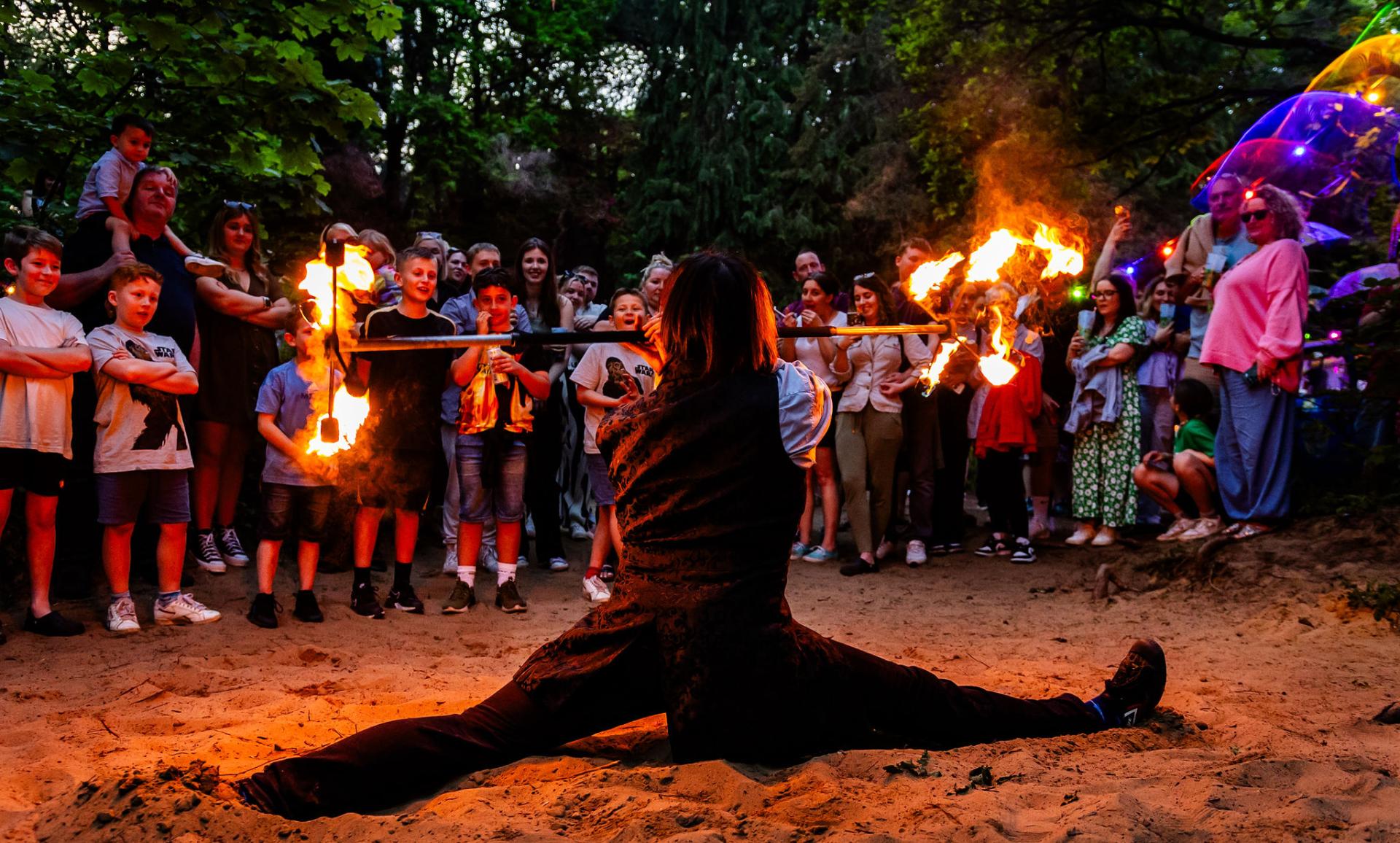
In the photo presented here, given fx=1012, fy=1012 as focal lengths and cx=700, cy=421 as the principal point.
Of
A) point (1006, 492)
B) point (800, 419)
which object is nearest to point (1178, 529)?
point (1006, 492)

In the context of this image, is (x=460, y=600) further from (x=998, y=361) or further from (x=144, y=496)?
(x=998, y=361)

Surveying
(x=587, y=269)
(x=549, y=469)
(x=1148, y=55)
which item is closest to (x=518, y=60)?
(x=1148, y=55)

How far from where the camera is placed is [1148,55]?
1947 centimetres

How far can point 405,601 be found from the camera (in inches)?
243

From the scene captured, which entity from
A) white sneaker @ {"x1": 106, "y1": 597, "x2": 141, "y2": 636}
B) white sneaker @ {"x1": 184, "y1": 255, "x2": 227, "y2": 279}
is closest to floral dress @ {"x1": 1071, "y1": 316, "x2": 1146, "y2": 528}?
white sneaker @ {"x1": 184, "y1": 255, "x2": 227, "y2": 279}

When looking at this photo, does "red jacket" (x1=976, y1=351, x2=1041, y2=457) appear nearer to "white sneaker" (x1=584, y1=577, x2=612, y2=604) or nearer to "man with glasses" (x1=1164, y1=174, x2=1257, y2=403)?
"man with glasses" (x1=1164, y1=174, x2=1257, y2=403)

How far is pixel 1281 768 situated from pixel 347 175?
1914 cm

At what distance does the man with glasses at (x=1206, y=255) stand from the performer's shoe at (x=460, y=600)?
17.3 feet

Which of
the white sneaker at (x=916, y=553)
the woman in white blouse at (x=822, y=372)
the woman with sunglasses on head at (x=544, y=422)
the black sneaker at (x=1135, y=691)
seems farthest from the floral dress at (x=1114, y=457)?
the black sneaker at (x=1135, y=691)

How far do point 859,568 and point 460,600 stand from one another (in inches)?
118

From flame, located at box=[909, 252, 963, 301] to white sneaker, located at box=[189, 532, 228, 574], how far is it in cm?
459

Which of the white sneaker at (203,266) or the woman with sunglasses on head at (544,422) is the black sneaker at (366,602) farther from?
the white sneaker at (203,266)

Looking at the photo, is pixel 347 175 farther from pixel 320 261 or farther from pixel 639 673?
pixel 639 673

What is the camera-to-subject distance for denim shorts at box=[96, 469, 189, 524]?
5.27 meters
